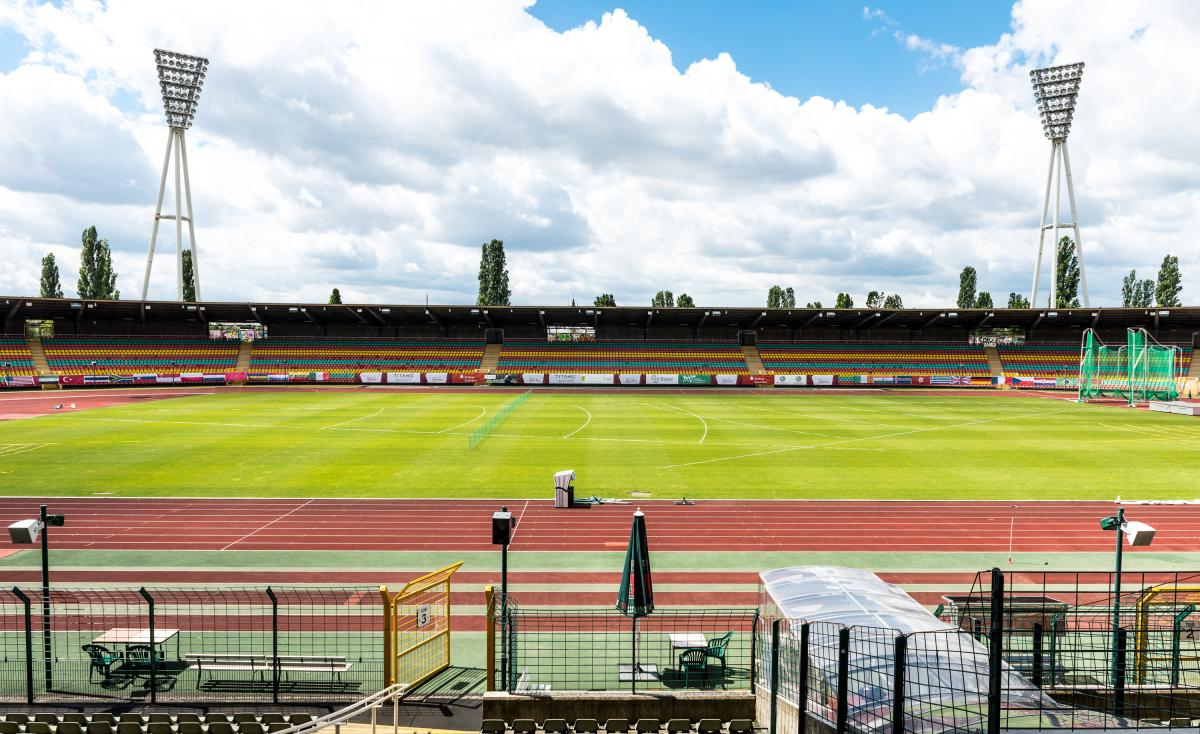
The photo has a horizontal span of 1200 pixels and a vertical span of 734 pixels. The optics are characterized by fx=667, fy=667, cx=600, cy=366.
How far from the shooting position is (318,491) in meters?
23.5

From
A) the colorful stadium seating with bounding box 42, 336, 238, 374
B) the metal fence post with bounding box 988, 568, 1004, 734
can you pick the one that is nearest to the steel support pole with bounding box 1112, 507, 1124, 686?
the metal fence post with bounding box 988, 568, 1004, 734

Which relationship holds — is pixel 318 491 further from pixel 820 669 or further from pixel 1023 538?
pixel 1023 538

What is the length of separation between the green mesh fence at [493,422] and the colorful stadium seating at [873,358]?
34405mm

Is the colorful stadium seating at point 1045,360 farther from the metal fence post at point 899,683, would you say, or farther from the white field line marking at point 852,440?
the metal fence post at point 899,683

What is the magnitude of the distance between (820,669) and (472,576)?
9.86 meters

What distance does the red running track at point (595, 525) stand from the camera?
58.5 feet

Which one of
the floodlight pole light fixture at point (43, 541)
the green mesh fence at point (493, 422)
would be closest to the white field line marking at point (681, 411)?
the green mesh fence at point (493, 422)

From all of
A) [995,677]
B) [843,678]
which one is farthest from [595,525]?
[995,677]

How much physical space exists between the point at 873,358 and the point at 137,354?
81913 millimetres

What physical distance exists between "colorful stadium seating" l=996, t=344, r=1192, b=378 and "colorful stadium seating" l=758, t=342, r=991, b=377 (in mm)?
2676

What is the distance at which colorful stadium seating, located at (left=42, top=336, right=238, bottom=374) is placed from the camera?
224ft

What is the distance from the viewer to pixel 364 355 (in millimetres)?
76938

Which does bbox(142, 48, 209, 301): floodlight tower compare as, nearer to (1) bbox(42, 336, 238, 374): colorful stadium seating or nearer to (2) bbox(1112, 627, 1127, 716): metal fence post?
(1) bbox(42, 336, 238, 374): colorful stadium seating

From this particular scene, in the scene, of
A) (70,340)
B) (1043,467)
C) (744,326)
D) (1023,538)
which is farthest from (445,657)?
(70,340)
